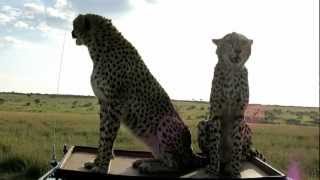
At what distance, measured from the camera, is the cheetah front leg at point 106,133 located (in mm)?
4230

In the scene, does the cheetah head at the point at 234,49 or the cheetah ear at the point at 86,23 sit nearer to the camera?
the cheetah head at the point at 234,49

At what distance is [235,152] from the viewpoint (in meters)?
4.30

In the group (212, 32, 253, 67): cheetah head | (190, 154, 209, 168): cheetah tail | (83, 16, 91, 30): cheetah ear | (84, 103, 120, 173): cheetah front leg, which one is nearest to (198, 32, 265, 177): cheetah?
(212, 32, 253, 67): cheetah head

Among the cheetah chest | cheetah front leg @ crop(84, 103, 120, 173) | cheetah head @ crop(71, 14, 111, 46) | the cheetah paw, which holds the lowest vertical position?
the cheetah paw

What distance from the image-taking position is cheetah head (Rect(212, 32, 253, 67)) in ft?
13.8

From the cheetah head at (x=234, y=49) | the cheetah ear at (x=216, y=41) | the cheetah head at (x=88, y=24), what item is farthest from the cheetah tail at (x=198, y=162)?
the cheetah head at (x=88, y=24)

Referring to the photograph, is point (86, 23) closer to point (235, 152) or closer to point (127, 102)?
point (127, 102)

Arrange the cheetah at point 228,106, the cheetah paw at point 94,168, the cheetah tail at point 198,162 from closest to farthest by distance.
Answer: the cheetah paw at point 94,168 < the cheetah at point 228,106 < the cheetah tail at point 198,162

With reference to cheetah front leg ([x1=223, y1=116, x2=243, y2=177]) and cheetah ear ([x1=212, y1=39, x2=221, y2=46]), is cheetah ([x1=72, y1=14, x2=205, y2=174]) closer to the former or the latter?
cheetah front leg ([x1=223, y1=116, x2=243, y2=177])

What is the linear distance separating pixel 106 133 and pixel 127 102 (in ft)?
1.00

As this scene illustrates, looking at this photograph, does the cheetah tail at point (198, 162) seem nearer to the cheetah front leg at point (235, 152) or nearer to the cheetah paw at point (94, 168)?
the cheetah front leg at point (235, 152)

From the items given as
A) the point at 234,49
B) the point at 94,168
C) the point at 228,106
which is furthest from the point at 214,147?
the point at 94,168

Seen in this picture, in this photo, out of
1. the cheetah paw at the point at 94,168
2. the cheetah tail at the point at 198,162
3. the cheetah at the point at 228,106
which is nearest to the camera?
the cheetah paw at the point at 94,168

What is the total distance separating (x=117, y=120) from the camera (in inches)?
170
